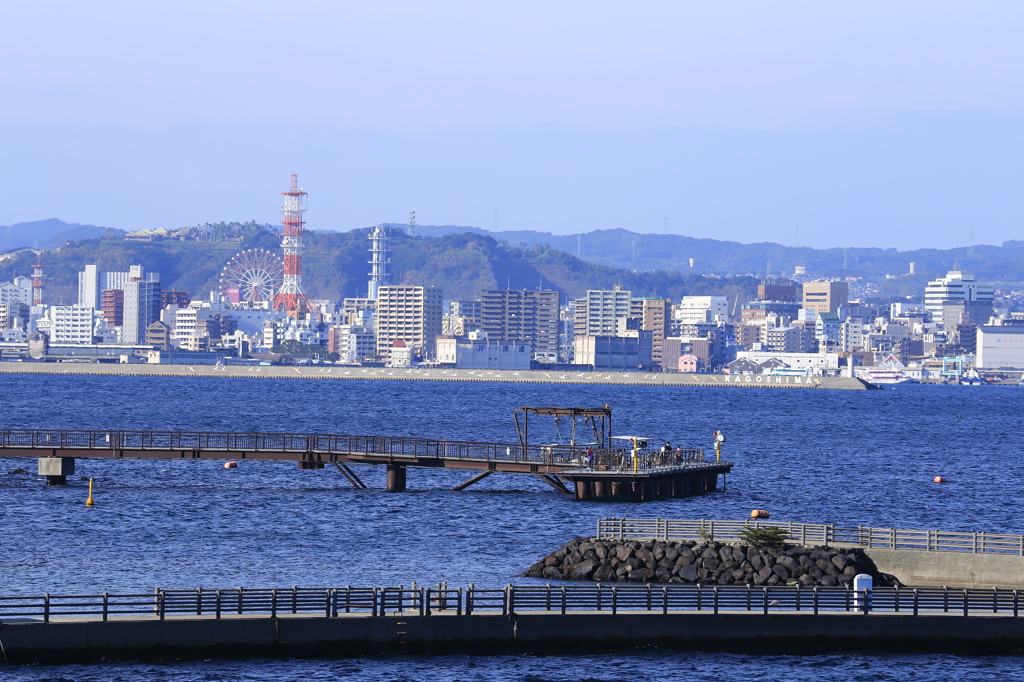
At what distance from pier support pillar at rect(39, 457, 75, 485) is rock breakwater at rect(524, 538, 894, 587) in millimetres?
33796

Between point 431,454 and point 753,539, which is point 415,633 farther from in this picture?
point 431,454

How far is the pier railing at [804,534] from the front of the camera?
49.0 meters

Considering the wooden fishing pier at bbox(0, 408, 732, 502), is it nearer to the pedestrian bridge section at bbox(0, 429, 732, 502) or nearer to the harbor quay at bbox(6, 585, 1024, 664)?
the pedestrian bridge section at bbox(0, 429, 732, 502)

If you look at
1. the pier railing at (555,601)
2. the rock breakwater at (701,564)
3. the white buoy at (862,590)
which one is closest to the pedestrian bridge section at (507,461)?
the rock breakwater at (701,564)

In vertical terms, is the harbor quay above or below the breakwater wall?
below

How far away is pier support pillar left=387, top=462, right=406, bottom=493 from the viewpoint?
7788cm

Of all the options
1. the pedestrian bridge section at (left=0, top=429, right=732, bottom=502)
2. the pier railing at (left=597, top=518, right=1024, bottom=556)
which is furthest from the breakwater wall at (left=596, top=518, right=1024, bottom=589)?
the pedestrian bridge section at (left=0, top=429, right=732, bottom=502)

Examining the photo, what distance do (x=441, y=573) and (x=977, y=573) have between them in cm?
1775

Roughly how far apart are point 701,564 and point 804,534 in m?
3.98

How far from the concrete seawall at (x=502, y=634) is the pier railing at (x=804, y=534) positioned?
780 centimetres

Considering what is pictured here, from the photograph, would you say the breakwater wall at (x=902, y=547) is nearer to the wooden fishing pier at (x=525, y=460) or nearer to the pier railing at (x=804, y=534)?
the pier railing at (x=804, y=534)

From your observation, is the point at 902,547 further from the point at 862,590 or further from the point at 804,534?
the point at 862,590

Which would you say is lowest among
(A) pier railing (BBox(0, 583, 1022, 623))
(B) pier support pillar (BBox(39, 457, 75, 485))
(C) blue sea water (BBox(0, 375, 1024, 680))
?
(C) blue sea water (BBox(0, 375, 1024, 680))

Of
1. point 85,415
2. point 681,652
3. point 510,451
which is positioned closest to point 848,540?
point 681,652
